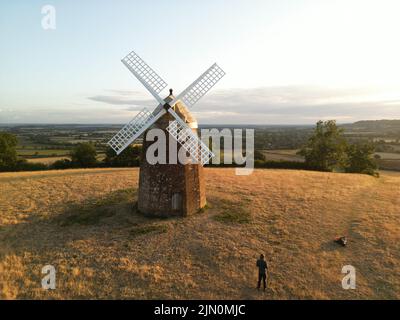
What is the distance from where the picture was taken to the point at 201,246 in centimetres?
1484

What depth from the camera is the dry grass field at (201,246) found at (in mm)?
11859

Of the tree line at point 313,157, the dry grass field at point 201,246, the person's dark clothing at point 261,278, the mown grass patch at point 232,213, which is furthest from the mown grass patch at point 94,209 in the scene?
the tree line at point 313,157

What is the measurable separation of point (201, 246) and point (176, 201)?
12.2 feet

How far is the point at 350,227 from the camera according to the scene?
18031 millimetres

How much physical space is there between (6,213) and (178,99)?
14.7 metres

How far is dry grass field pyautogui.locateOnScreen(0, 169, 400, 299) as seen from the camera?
38.9 ft

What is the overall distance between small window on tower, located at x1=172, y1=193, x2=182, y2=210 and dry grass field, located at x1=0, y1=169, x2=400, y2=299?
91 cm

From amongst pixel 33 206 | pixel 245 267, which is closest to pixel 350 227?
pixel 245 267

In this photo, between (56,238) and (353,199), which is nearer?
(56,238)

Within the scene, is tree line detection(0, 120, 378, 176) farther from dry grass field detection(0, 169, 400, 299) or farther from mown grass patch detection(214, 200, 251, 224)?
mown grass patch detection(214, 200, 251, 224)

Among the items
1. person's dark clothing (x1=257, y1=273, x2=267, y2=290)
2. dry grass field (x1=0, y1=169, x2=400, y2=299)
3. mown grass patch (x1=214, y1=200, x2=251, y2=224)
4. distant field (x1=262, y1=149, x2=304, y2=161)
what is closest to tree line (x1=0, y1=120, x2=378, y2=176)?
distant field (x1=262, y1=149, x2=304, y2=161)

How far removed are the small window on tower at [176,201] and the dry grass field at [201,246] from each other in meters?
0.91
